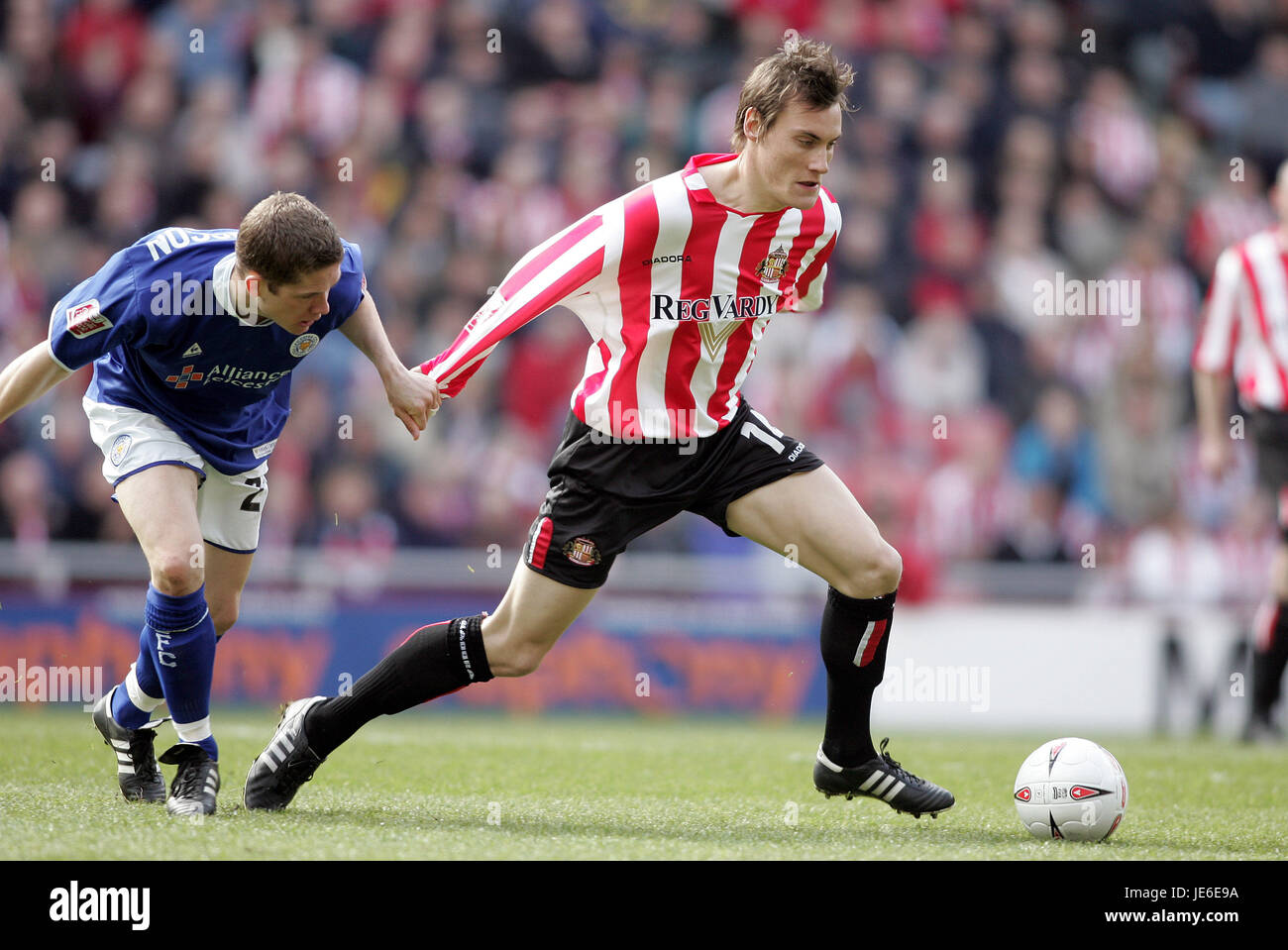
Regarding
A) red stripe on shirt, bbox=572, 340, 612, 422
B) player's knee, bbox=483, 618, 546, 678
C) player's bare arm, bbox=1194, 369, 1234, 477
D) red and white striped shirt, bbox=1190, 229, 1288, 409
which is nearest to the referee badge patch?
player's knee, bbox=483, 618, 546, 678

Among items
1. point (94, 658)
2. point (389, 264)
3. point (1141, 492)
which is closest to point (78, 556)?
point (94, 658)

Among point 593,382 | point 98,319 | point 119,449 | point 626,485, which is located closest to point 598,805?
point 626,485

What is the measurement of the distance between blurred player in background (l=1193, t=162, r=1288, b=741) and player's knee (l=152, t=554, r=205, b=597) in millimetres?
5047

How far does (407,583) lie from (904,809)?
5.46m

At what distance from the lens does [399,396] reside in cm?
453

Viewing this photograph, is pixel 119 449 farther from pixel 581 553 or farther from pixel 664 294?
pixel 664 294

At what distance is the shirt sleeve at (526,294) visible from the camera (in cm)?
459

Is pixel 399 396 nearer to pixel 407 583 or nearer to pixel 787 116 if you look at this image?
pixel 787 116

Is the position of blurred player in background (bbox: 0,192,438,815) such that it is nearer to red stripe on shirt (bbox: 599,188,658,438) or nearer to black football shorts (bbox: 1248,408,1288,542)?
red stripe on shirt (bbox: 599,188,658,438)

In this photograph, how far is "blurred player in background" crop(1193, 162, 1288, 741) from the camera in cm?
732

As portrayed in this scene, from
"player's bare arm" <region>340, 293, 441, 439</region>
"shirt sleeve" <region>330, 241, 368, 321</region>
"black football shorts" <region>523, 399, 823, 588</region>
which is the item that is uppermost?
"shirt sleeve" <region>330, 241, 368, 321</region>

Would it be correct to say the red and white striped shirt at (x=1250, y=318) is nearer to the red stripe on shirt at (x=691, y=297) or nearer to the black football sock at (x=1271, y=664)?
the black football sock at (x=1271, y=664)

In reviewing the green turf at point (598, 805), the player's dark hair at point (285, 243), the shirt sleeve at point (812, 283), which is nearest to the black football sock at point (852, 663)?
the green turf at point (598, 805)

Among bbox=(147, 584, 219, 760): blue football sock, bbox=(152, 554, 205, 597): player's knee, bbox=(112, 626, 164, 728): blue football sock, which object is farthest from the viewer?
bbox=(112, 626, 164, 728): blue football sock
